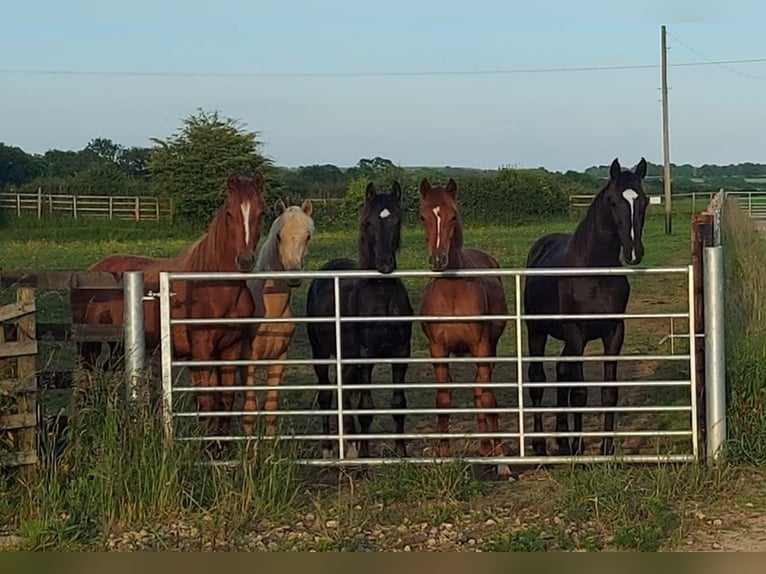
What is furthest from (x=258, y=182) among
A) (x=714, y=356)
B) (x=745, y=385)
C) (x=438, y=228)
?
(x=745, y=385)

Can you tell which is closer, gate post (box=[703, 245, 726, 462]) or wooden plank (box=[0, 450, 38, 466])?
wooden plank (box=[0, 450, 38, 466])

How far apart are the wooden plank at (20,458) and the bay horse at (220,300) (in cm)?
127

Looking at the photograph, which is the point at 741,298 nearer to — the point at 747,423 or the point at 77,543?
the point at 747,423

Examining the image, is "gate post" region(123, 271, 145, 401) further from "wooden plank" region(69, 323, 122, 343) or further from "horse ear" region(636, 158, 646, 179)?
"horse ear" region(636, 158, 646, 179)

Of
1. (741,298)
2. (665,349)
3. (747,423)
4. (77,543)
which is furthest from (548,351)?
(77,543)

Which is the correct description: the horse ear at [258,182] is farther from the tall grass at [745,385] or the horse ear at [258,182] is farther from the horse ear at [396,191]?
the tall grass at [745,385]

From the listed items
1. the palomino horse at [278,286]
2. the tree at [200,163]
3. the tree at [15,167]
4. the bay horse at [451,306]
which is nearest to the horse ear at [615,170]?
the bay horse at [451,306]

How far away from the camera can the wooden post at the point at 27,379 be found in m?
5.85

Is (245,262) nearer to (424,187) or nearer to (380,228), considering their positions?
(380,228)

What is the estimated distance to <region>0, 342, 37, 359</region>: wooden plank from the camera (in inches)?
228

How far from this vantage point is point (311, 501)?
588cm

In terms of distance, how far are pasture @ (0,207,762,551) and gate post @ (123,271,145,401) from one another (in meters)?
0.27

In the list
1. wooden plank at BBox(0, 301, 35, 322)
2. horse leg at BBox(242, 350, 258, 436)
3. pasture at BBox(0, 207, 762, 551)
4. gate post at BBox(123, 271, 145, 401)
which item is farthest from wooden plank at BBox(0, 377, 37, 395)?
horse leg at BBox(242, 350, 258, 436)

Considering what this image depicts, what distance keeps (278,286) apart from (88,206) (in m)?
42.1
